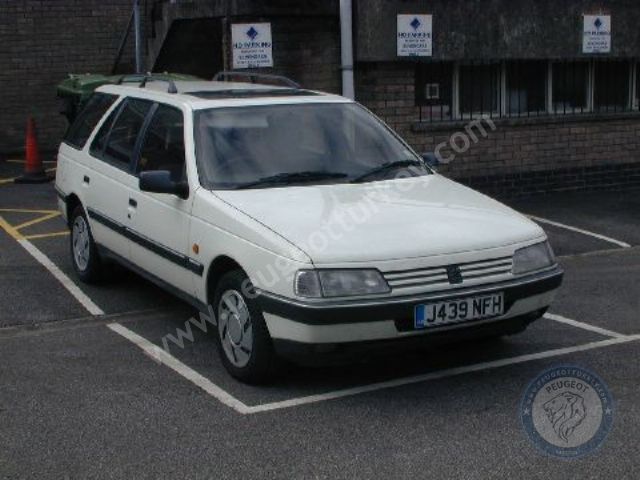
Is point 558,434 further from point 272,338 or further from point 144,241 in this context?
point 144,241

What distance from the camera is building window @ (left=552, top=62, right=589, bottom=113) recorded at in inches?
502

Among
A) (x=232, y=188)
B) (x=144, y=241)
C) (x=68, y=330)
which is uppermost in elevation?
(x=232, y=188)

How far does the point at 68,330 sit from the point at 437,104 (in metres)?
6.37

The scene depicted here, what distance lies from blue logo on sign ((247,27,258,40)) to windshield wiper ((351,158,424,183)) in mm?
4740

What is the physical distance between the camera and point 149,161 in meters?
6.80

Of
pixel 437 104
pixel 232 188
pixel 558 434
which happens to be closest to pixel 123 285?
pixel 232 188

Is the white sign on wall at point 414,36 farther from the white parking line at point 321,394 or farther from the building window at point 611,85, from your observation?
the white parking line at point 321,394

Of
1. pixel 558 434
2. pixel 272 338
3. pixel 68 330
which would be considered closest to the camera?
pixel 558 434

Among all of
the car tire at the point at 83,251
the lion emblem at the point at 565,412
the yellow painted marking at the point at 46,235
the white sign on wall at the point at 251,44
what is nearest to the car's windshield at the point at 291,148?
the lion emblem at the point at 565,412

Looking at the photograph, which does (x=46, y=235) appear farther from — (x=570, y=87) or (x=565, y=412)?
(x=570, y=87)

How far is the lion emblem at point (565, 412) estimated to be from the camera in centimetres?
497

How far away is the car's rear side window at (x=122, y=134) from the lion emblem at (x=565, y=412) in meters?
3.34

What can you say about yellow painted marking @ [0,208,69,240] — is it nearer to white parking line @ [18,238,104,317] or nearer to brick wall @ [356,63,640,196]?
white parking line @ [18,238,104,317]

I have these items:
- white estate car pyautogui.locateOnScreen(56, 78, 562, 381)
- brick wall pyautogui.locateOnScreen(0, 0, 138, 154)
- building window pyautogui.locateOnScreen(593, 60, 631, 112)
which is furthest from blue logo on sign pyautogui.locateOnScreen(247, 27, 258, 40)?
brick wall pyautogui.locateOnScreen(0, 0, 138, 154)
